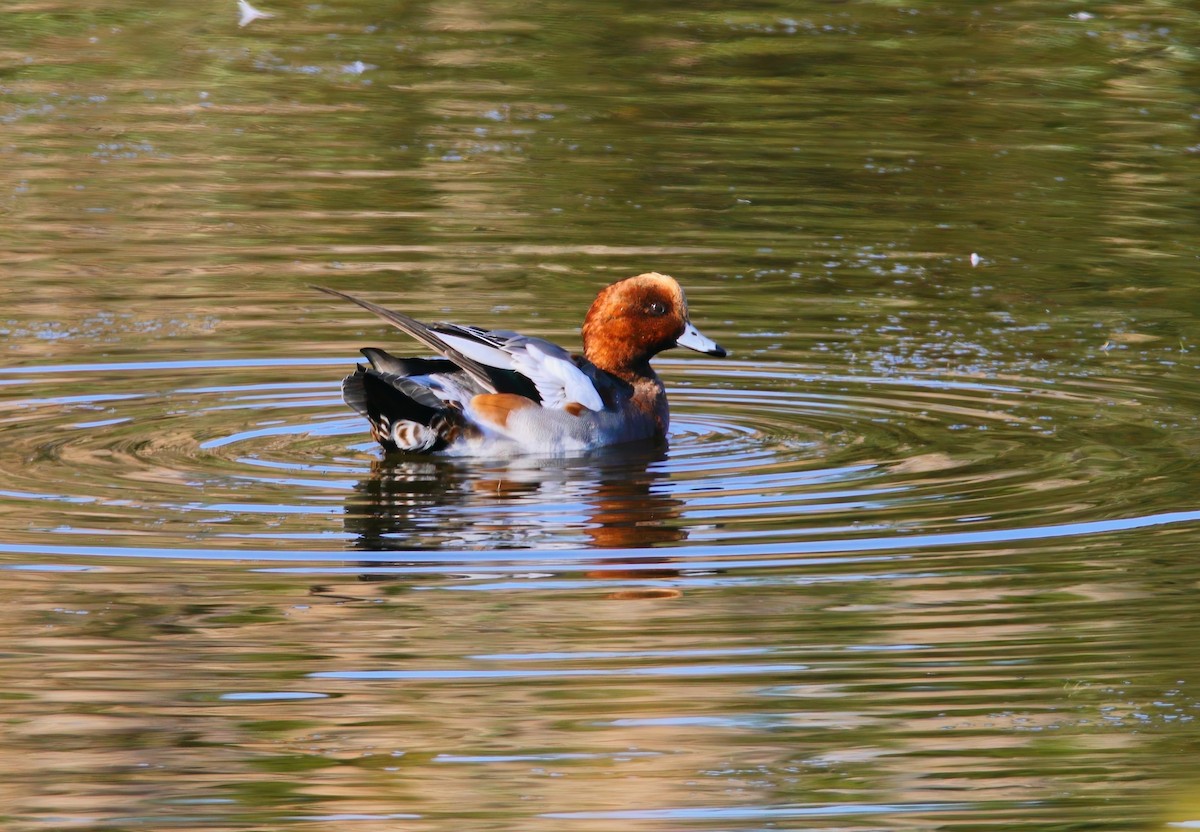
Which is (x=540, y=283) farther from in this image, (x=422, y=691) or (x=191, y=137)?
(x=422, y=691)

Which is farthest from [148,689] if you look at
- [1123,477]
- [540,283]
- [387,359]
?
[540,283]

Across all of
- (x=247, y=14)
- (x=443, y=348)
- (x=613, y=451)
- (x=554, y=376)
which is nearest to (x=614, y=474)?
(x=613, y=451)

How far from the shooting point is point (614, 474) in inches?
368

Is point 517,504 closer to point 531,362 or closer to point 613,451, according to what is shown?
point 531,362

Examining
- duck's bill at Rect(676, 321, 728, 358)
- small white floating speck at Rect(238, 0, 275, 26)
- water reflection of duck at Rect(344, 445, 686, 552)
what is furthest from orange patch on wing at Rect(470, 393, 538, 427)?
small white floating speck at Rect(238, 0, 275, 26)

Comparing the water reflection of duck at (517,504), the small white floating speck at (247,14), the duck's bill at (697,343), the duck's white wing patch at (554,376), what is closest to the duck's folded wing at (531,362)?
the duck's white wing patch at (554,376)

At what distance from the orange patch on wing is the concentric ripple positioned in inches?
7.9

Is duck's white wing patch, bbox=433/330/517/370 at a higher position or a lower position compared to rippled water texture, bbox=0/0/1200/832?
higher

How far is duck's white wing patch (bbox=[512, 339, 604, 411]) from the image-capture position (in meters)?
9.47

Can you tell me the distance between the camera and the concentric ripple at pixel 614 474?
26.3ft

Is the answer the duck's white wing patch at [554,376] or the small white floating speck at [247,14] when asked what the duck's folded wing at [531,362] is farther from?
the small white floating speck at [247,14]

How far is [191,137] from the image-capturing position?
1686 cm

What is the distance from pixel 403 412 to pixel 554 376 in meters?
0.66

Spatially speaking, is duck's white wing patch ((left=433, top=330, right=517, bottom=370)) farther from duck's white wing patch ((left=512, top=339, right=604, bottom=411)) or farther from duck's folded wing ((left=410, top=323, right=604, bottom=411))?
duck's white wing patch ((left=512, top=339, right=604, bottom=411))
